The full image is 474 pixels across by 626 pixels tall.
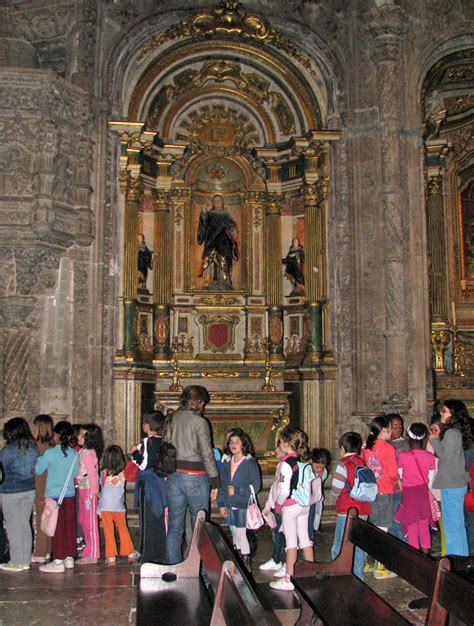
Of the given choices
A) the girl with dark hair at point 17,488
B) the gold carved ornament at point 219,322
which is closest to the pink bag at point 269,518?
the girl with dark hair at point 17,488

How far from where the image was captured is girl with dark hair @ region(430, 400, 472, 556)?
23.6ft

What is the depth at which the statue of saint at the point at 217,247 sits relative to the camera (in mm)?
14562

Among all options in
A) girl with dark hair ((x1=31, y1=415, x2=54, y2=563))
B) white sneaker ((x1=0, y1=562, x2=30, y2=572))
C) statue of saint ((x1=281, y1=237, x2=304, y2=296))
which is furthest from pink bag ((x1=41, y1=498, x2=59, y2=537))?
statue of saint ((x1=281, y1=237, x2=304, y2=296))

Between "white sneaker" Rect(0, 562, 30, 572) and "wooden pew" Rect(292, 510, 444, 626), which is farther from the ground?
"wooden pew" Rect(292, 510, 444, 626)

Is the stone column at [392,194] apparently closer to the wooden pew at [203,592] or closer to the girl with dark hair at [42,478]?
the girl with dark hair at [42,478]

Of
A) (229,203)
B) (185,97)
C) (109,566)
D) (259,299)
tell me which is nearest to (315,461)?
(109,566)

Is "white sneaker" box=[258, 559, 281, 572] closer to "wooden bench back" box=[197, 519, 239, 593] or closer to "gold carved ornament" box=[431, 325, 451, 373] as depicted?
"wooden bench back" box=[197, 519, 239, 593]

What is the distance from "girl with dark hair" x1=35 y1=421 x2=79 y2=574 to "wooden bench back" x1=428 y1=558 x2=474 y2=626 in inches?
183

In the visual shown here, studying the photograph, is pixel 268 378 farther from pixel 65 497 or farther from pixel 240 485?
pixel 65 497

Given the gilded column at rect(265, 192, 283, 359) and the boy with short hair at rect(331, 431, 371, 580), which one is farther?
the gilded column at rect(265, 192, 283, 359)

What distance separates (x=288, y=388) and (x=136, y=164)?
5.07 meters

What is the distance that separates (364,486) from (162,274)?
8299mm

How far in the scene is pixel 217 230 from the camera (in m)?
14.6

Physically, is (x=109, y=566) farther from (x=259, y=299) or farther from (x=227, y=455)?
(x=259, y=299)
